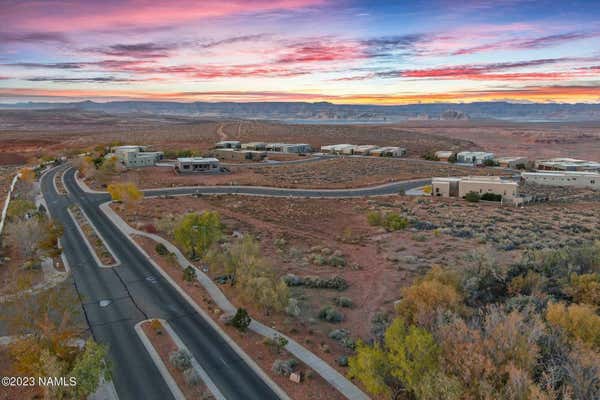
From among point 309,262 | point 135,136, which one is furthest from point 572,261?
point 135,136

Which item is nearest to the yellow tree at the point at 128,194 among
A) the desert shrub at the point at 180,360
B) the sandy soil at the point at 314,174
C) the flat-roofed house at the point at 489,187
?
the sandy soil at the point at 314,174

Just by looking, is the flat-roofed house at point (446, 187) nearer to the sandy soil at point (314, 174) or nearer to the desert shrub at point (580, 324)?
the sandy soil at point (314, 174)

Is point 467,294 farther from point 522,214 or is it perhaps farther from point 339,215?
point 522,214

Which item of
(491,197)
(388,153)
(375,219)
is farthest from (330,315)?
(388,153)

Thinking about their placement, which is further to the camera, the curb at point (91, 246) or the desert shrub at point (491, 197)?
the desert shrub at point (491, 197)

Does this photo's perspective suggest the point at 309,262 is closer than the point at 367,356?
No

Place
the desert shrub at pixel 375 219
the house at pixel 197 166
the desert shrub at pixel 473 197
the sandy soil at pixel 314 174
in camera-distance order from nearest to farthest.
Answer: the desert shrub at pixel 375 219
the desert shrub at pixel 473 197
the sandy soil at pixel 314 174
the house at pixel 197 166

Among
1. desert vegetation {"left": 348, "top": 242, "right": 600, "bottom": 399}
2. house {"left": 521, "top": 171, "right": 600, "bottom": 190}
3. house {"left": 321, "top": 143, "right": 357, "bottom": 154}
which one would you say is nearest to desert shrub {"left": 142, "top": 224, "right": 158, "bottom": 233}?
desert vegetation {"left": 348, "top": 242, "right": 600, "bottom": 399}
